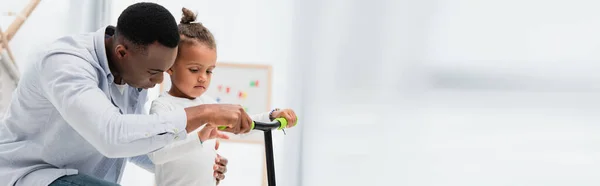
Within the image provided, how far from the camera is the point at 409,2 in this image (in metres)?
2.02

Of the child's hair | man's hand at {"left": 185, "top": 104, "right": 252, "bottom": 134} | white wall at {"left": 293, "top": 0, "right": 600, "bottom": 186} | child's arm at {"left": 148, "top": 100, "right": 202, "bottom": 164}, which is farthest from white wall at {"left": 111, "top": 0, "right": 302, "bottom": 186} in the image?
man's hand at {"left": 185, "top": 104, "right": 252, "bottom": 134}

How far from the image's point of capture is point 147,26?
4.05 ft

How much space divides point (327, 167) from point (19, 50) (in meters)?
1.57

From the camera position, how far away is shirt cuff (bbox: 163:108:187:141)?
1.16 m

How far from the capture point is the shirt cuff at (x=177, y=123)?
1164 mm

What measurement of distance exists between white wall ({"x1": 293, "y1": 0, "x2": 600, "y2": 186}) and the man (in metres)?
0.75

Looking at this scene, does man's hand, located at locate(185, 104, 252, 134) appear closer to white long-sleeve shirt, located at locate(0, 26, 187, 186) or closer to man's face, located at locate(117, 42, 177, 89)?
white long-sleeve shirt, located at locate(0, 26, 187, 186)

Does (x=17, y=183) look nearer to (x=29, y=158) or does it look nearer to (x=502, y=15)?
(x=29, y=158)

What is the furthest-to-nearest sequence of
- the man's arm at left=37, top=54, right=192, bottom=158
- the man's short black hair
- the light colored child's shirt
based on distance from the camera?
1. the light colored child's shirt
2. the man's short black hair
3. the man's arm at left=37, top=54, right=192, bottom=158

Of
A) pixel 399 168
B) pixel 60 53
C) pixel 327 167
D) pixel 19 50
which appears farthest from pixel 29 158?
pixel 19 50

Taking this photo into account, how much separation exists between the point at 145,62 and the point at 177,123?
182mm

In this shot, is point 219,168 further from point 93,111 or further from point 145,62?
point 93,111

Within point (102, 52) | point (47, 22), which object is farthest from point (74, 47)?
point (47, 22)

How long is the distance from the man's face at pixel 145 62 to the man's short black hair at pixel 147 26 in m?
0.02
